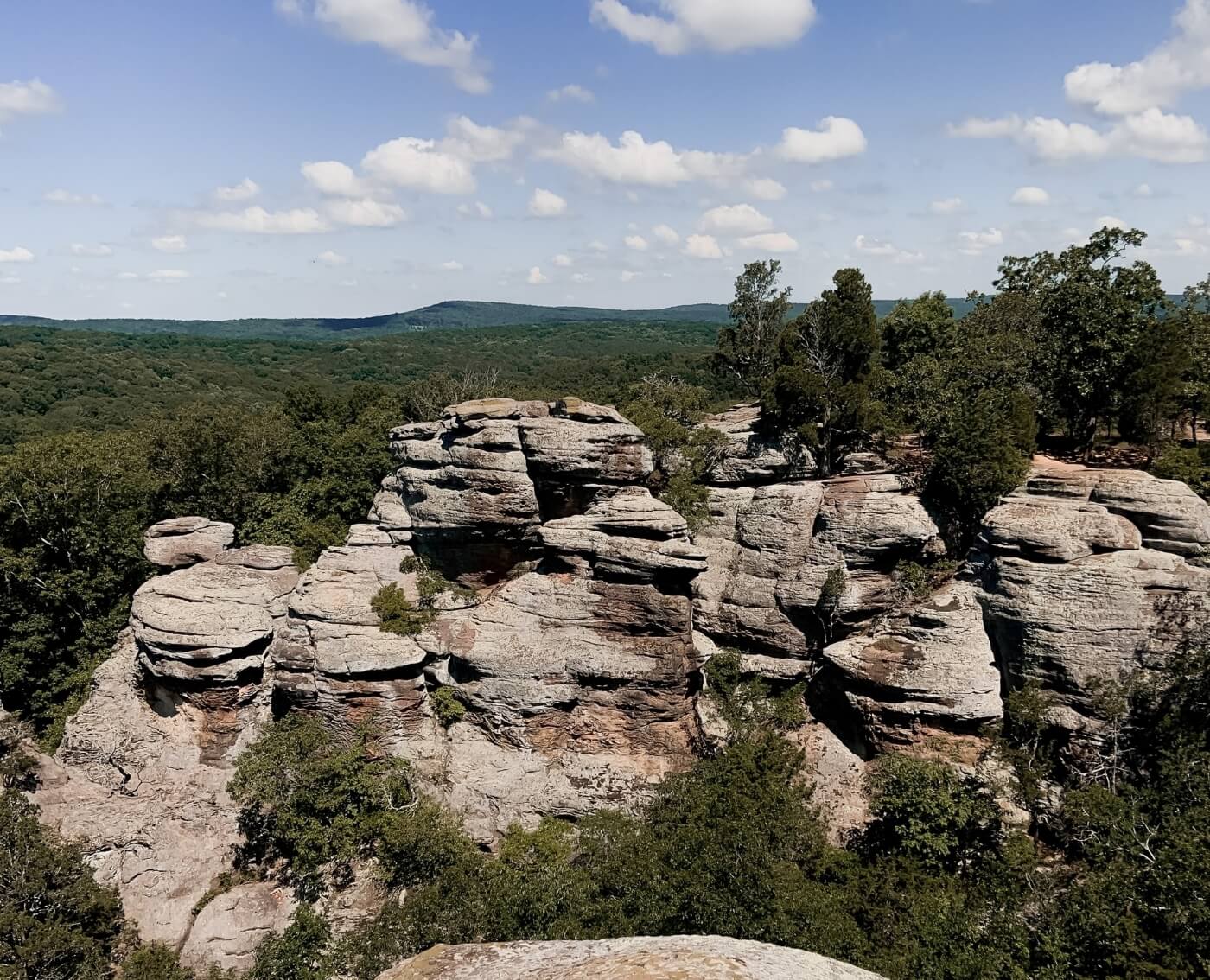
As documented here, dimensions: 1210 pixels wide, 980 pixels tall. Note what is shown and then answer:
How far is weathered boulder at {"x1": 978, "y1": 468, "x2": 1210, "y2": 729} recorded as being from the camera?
22.4 m

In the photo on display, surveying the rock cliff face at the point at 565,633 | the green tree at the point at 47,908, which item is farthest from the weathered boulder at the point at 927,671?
the green tree at the point at 47,908

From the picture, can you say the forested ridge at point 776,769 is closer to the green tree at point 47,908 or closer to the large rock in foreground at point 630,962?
the green tree at point 47,908

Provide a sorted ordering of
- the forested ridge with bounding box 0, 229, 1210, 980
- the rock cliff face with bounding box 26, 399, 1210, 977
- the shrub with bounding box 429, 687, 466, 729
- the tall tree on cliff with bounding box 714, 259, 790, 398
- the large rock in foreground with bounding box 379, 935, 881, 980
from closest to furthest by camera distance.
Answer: the large rock in foreground with bounding box 379, 935, 881, 980
the forested ridge with bounding box 0, 229, 1210, 980
the rock cliff face with bounding box 26, 399, 1210, 977
the shrub with bounding box 429, 687, 466, 729
the tall tree on cliff with bounding box 714, 259, 790, 398

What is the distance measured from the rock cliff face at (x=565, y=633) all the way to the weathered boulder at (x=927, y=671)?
88 mm

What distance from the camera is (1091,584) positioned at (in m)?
22.8

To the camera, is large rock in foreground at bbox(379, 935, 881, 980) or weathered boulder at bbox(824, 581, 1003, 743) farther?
weathered boulder at bbox(824, 581, 1003, 743)

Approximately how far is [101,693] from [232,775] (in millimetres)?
6778

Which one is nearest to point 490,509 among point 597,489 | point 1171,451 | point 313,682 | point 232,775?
point 597,489

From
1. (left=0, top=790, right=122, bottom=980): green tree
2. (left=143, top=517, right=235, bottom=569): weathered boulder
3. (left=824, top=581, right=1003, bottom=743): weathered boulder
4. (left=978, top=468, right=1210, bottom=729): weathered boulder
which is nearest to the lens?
(left=0, top=790, right=122, bottom=980): green tree

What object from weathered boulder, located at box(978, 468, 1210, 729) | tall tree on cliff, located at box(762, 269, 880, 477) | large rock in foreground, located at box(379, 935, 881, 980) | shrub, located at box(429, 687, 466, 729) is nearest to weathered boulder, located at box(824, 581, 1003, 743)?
weathered boulder, located at box(978, 468, 1210, 729)

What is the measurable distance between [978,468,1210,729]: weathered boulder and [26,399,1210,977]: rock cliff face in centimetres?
8

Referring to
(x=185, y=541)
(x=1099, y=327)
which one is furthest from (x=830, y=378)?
(x=185, y=541)

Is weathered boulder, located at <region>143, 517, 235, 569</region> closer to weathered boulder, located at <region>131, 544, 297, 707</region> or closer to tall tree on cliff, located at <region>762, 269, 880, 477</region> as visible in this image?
weathered boulder, located at <region>131, 544, 297, 707</region>

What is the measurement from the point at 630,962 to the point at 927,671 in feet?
Answer: 54.5
